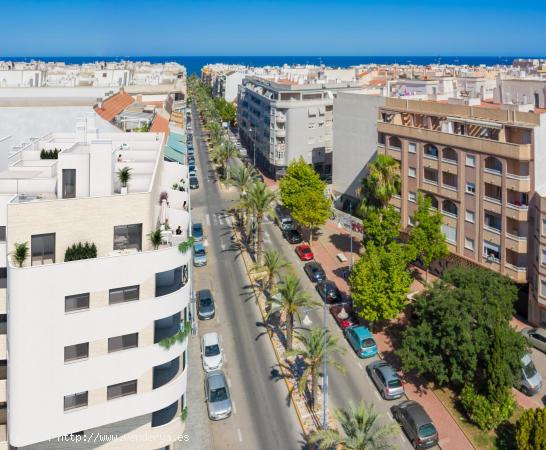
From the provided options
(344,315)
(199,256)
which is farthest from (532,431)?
(199,256)

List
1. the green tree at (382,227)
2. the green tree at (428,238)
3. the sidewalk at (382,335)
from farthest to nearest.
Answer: the green tree at (382,227) < the green tree at (428,238) < the sidewalk at (382,335)

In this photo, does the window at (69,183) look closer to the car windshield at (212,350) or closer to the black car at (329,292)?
the car windshield at (212,350)

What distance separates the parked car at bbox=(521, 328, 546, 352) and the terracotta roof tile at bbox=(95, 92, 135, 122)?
48814mm

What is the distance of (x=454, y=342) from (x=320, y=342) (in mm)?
9039

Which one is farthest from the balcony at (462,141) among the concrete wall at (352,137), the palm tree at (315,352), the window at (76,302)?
the window at (76,302)

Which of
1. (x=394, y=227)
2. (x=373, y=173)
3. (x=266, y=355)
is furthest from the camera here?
(x=373, y=173)

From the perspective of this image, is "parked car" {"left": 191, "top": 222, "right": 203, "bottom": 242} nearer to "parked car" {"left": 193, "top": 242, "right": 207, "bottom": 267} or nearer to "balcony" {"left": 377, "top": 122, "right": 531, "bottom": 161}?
"parked car" {"left": 193, "top": 242, "right": 207, "bottom": 267}

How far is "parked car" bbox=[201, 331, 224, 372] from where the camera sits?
39.3 metres

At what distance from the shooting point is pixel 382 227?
50844mm

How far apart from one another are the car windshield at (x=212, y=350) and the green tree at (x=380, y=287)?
1199cm

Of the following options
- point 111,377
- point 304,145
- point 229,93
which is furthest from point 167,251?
point 229,93

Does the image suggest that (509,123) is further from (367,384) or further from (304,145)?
(304,145)

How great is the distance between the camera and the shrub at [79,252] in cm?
2536

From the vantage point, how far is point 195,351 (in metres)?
41.9
